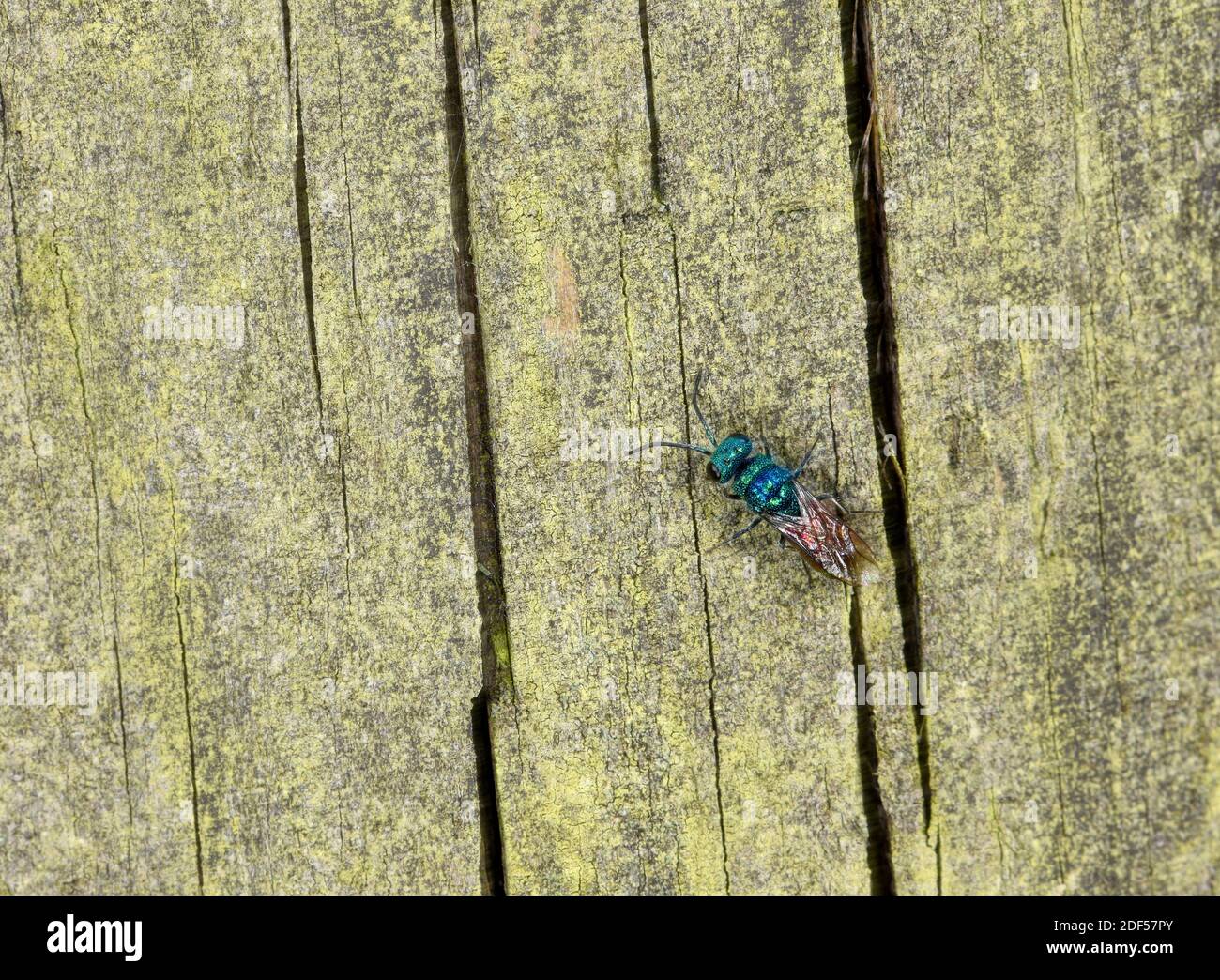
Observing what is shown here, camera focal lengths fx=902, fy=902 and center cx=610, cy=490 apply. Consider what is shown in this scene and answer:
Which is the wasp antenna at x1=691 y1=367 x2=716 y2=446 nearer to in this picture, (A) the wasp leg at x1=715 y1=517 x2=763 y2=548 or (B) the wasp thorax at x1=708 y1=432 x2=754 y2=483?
(B) the wasp thorax at x1=708 y1=432 x2=754 y2=483

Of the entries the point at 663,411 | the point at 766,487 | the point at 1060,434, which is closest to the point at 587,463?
the point at 663,411

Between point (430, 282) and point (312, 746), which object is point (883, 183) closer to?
point (430, 282)

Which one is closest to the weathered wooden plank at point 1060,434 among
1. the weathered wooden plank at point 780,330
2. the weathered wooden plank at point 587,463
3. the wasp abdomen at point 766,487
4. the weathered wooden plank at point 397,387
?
the weathered wooden plank at point 780,330

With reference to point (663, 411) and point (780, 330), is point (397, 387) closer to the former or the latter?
point (663, 411)

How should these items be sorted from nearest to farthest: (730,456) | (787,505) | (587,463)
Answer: (787,505) → (730,456) → (587,463)

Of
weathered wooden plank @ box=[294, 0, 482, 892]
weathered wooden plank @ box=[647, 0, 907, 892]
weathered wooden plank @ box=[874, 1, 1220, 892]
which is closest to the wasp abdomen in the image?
weathered wooden plank @ box=[647, 0, 907, 892]
